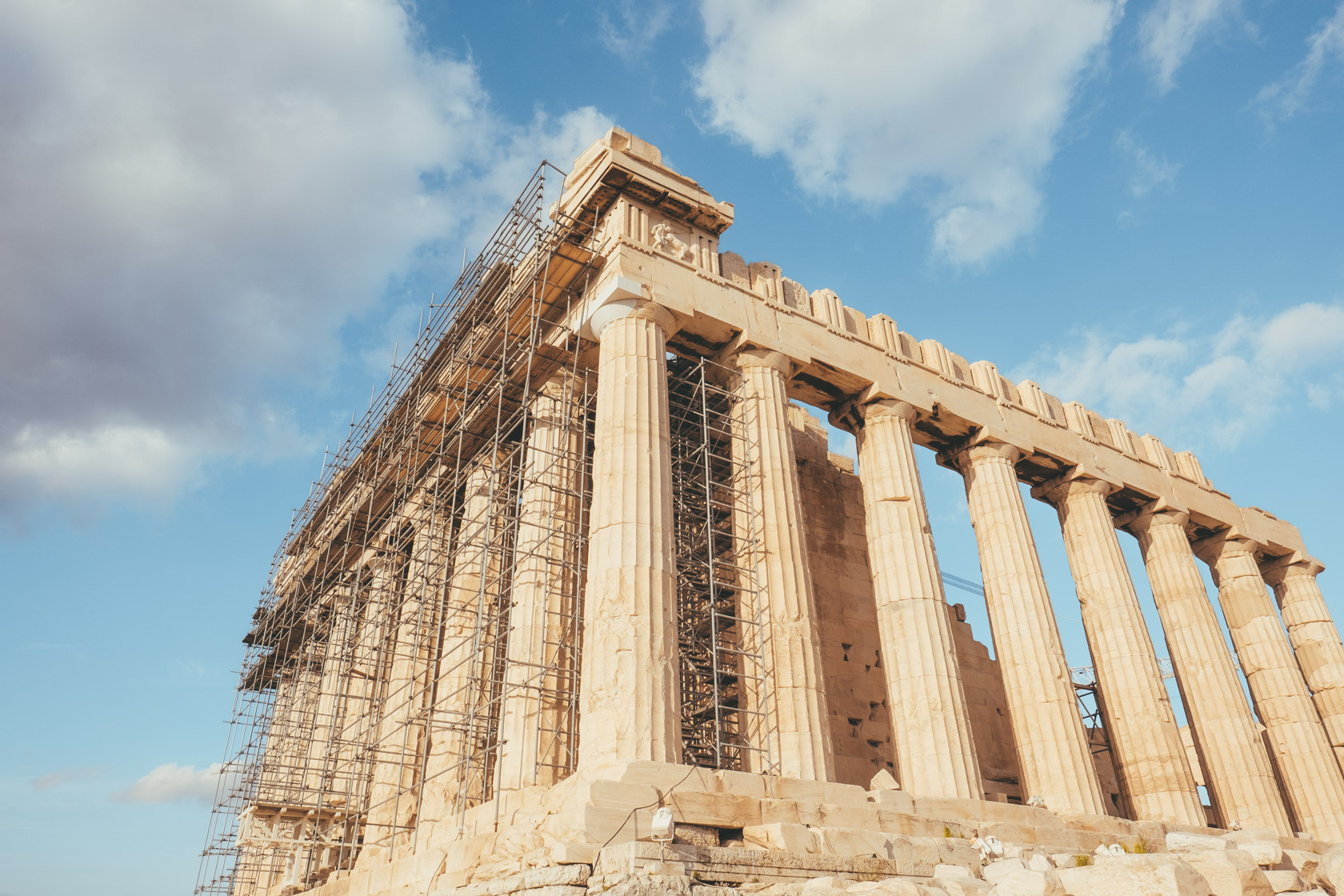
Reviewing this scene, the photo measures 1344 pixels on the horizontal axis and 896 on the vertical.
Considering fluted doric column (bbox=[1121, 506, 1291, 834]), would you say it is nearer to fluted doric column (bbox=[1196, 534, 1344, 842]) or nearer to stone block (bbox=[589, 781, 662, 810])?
fluted doric column (bbox=[1196, 534, 1344, 842])

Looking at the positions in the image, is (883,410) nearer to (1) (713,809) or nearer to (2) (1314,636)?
(1) (713,809)

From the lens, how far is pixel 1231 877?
991 cm

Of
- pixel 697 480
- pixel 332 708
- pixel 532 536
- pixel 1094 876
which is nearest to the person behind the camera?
pixel 1094 876

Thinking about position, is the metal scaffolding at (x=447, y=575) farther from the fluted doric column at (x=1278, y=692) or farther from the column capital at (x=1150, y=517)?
the fluted doric column at (x=1278, y=692)

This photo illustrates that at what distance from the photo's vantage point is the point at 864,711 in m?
22.2

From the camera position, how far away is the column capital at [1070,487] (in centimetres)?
2464

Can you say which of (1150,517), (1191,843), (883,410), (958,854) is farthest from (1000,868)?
(1150,517)

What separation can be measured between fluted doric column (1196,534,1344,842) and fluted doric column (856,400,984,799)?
44.4 ft

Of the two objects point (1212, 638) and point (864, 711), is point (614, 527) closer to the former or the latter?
point (864, 711)

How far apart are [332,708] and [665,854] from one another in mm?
18356

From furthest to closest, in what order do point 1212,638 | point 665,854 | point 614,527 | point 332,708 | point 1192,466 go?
point 1192,466 → point 332,708 → point 1212,638 → point 614,527 → point 665,854

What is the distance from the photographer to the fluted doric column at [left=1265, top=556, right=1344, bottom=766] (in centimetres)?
2698

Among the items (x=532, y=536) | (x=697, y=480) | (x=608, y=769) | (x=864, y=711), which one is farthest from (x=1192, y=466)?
(x=608, y=769)

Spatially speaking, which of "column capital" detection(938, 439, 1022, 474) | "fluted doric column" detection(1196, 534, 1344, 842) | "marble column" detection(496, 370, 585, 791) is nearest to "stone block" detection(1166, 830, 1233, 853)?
"marble column" detection(496, 370, 585, 791)
